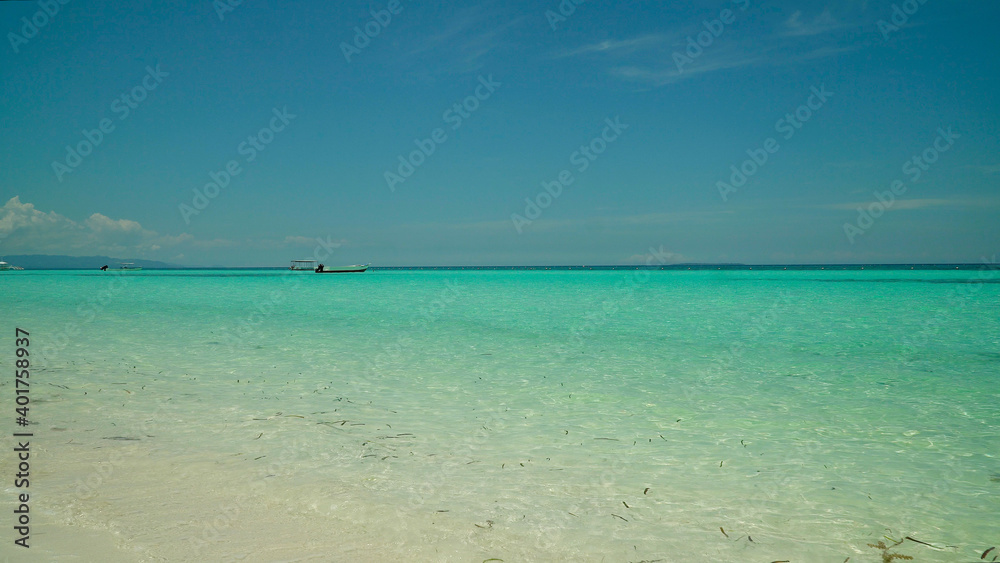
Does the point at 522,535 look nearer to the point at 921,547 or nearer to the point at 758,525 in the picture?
the point at 758,525

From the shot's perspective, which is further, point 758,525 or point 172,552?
point 758,525

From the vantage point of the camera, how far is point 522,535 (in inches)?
161

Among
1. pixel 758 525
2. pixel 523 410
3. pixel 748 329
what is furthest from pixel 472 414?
pixel 748 329

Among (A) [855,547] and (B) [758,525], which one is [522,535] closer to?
(B) [758,525]

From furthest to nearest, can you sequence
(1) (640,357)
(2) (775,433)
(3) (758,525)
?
(1) (640,357)
(2) (775,433)
(3) (758,525)

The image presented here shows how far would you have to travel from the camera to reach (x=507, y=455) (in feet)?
19.5

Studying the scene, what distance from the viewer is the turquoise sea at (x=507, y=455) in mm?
3984

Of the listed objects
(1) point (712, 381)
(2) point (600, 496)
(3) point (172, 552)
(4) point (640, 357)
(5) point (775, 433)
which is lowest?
(3) point (172, 552)

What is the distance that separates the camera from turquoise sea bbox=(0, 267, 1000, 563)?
13.1 feet

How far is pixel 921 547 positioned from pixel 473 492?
3413 millimetres

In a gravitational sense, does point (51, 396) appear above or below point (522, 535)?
above

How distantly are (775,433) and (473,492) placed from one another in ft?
13.6

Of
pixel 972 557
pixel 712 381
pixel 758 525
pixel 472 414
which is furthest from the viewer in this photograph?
pixel 712 381

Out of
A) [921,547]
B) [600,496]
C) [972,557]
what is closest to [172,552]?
[600,496]
